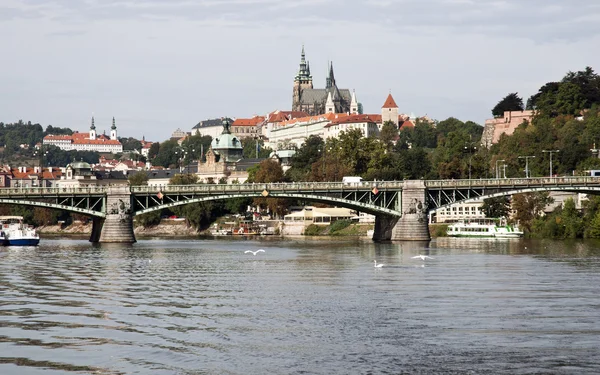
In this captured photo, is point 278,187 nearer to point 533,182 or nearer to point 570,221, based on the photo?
point 533,182

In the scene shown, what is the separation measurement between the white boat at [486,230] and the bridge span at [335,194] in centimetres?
1529

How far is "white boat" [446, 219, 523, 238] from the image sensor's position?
458 feet

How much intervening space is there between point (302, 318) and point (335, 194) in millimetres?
76573

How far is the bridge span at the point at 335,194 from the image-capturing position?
400 ft

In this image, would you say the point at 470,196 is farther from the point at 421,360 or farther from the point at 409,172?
the point at 421,360

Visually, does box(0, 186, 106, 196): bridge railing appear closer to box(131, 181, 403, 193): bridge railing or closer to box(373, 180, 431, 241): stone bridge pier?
box(131, 181, 403, 193): bridge railing

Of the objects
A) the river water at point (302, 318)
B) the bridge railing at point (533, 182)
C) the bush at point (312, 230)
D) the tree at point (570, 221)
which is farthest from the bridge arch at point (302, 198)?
the bush at point (312, 230)

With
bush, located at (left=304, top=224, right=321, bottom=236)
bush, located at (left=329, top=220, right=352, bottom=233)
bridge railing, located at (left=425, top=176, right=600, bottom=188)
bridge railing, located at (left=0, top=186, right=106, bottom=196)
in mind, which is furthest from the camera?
bush, located at (left=304, top=224, right=321, bottom=236)

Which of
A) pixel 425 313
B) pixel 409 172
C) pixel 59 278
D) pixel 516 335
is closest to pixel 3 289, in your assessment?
pixel 59 278

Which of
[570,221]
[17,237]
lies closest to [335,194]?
[570,221]

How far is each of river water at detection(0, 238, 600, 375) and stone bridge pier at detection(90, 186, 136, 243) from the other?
40.1 metres

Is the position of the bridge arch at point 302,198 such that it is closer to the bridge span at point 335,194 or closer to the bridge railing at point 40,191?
the bridge span at point 335,194

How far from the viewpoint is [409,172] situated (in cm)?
19250

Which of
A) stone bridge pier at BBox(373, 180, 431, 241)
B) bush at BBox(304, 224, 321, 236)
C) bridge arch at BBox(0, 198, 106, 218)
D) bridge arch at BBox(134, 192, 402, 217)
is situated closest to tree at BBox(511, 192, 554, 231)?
stone bridge pier at BBox(373, 180, 431, 241)
